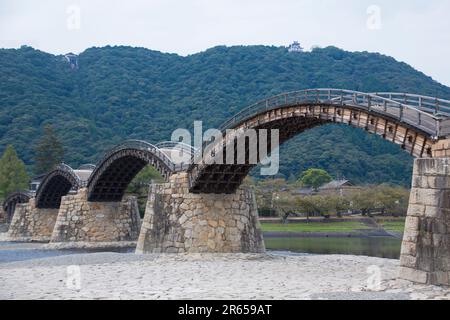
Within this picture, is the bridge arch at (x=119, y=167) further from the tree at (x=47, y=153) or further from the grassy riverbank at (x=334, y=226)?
the tree at (x=47, y=153)

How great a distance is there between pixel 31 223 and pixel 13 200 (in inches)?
526

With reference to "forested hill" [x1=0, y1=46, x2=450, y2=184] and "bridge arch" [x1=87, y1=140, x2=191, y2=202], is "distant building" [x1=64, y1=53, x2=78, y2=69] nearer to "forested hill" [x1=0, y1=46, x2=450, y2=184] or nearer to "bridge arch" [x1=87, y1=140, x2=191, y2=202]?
"forested hill" [x1=0, y1=46, x2=450, y2=184]

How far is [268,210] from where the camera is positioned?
7238cm

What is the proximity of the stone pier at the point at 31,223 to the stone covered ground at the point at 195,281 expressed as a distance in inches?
1357

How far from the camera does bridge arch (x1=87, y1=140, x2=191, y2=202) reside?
36772 mm

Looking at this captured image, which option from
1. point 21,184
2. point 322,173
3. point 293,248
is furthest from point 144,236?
point 322,173

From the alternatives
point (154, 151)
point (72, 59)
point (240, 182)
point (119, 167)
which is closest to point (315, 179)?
point (119, 167)

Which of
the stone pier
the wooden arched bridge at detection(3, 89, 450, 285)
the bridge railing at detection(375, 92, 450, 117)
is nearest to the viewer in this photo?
the wooden arched bridge at detection(3, 89, 450, 285)

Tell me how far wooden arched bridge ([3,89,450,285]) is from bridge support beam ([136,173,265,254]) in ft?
0.18

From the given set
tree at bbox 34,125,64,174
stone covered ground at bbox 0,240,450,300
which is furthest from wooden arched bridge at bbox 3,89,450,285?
tree at bbox 34,125,64,174

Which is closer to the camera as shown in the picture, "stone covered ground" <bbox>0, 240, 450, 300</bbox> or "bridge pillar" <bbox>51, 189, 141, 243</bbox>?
"stone covered ground" <bbox>0, 240, 450, 300</bbox>

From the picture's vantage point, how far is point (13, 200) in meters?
67.6

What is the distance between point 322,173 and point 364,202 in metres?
18.1

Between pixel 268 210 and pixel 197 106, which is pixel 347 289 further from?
pixel 197 106
